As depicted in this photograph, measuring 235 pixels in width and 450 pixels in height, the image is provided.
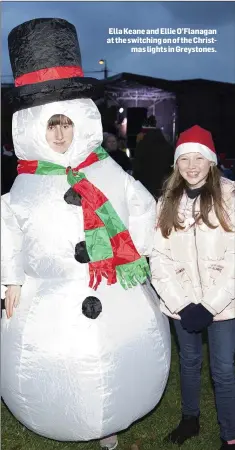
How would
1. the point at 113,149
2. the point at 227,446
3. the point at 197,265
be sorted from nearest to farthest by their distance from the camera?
the point at 197,265 < the point at 227,446 < the point at 113,149

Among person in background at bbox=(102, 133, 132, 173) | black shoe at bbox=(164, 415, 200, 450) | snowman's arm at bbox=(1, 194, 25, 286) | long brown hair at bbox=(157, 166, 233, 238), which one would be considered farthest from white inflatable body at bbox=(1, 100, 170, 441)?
person in background at bbox=(102, 133, 132, 173)

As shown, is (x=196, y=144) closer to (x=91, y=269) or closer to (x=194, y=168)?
(x=194, y=168)

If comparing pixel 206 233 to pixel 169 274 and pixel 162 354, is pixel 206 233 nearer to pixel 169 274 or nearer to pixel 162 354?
pixel 169 274

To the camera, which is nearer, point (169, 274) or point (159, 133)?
point (169, 274)

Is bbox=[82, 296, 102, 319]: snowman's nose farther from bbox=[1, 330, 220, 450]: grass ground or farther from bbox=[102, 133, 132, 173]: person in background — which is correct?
bbox=[102, 133, 132, 173]: person in background

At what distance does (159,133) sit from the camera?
6.15 meters

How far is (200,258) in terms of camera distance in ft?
9.36

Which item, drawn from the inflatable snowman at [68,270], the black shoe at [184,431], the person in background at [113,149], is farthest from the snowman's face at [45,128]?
the person in background at [113,149]

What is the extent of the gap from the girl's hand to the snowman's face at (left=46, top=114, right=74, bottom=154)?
70cm

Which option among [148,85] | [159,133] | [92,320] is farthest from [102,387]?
[148,85]

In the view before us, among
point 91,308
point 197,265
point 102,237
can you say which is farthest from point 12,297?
point 197,265

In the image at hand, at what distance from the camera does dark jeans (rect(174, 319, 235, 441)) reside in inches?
112

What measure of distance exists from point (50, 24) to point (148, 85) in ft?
42.2

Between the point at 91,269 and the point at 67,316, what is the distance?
0.79 ft
